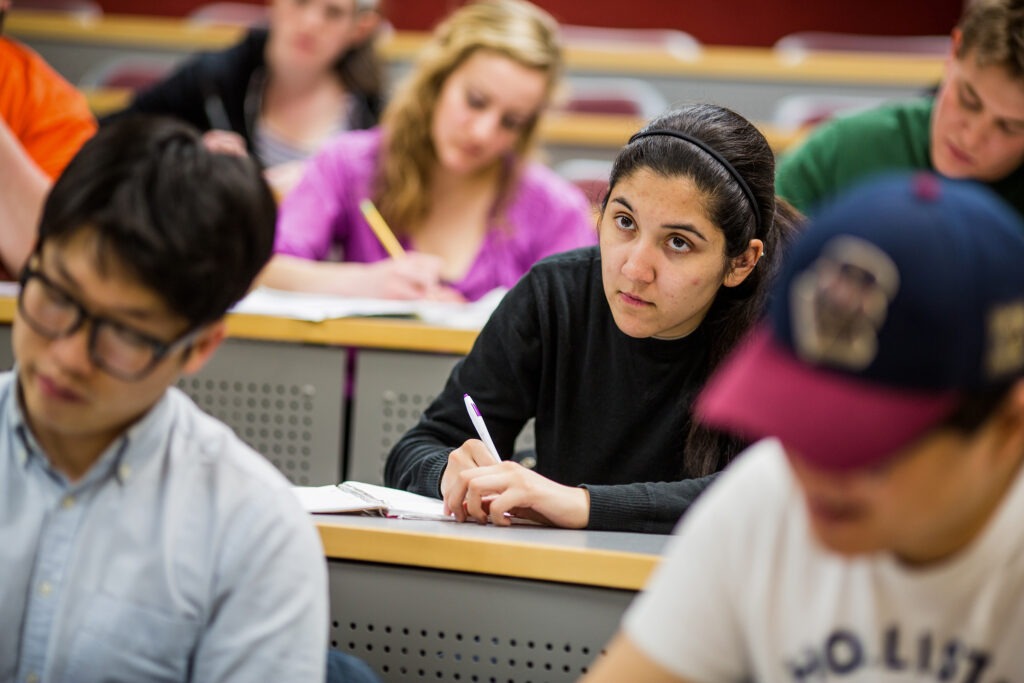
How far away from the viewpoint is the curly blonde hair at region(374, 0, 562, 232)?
2.72m

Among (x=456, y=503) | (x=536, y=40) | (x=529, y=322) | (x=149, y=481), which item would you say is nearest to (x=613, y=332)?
(x=529, y=322)

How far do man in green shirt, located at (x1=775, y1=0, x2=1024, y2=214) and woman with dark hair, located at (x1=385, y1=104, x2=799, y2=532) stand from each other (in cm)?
59

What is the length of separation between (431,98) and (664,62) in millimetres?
1704

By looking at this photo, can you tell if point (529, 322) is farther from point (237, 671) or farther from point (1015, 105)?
point (1015, 105)

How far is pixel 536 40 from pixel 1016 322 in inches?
82.2

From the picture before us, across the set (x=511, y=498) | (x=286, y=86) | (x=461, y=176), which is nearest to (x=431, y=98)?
(x=461, y=176)

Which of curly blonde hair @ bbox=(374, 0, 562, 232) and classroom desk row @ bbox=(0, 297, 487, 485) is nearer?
classroom desk row @ bbox=(0, 297, 487, 485)

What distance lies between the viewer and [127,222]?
1012mm

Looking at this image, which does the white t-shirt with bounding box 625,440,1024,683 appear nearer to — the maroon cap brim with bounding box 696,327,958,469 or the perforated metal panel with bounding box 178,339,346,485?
the maroon cap brim with bounding box 696,327,958,469

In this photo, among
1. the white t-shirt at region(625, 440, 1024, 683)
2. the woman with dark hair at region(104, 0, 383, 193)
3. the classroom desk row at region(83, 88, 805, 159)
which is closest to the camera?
the white t-shirt at region(625, 440, 1024, 683)

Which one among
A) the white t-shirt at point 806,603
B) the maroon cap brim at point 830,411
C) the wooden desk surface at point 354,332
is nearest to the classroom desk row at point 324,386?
the wooden desk surface at point 354,332

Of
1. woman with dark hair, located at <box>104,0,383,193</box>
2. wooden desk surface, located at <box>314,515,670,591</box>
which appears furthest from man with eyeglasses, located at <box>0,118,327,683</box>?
woman with dark hair, located at <box>104,0,383,193</box>

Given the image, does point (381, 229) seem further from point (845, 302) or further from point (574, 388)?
point (845, 302)

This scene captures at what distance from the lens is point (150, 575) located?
107 cm
